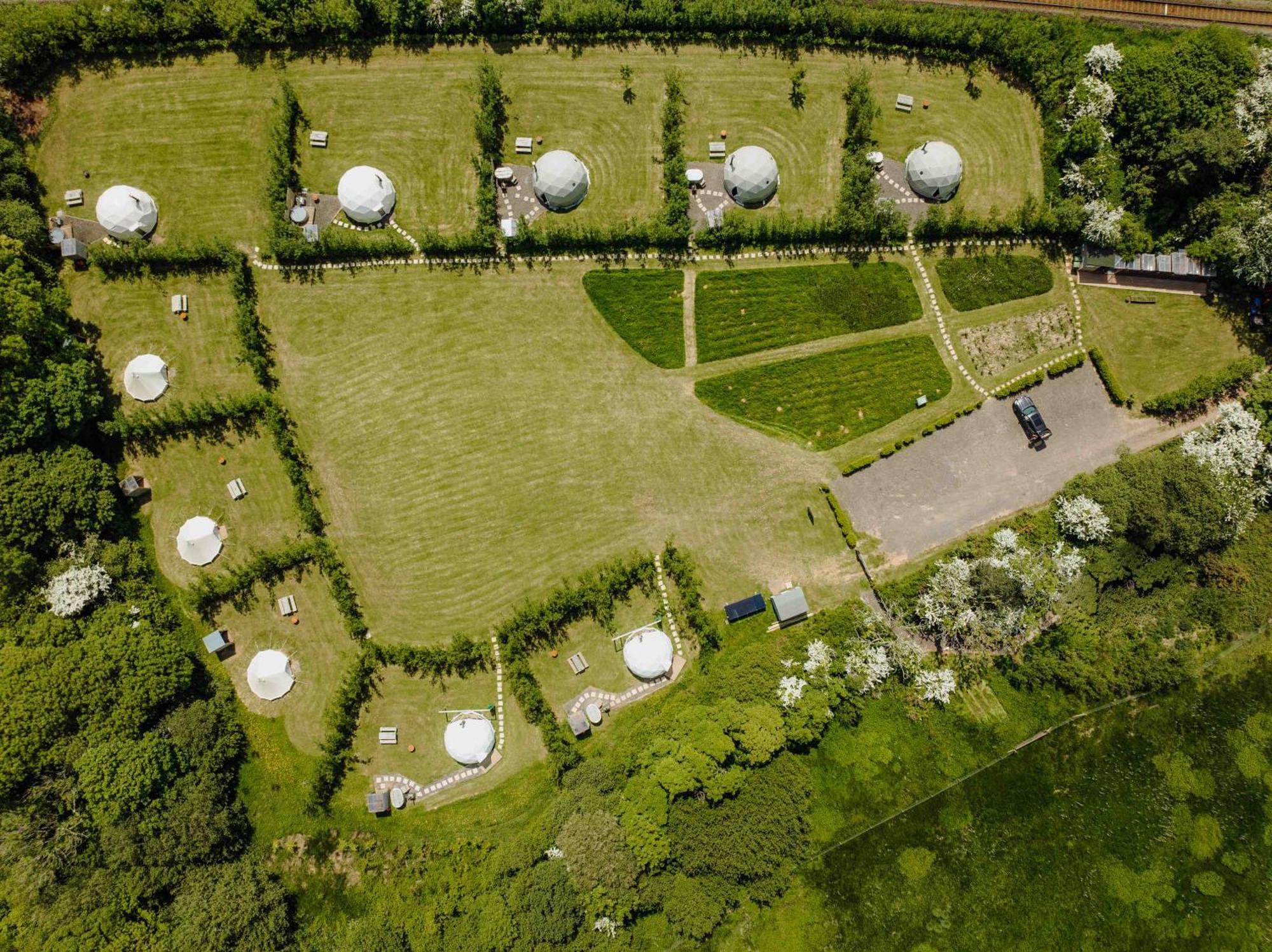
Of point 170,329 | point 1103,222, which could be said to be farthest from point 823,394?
point 170,329

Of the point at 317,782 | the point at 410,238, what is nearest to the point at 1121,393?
the point at 410,238

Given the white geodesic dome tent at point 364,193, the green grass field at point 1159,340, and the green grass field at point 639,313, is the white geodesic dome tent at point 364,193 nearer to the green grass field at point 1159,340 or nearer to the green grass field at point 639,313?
the green grass field at point 639,313

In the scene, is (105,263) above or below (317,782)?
above

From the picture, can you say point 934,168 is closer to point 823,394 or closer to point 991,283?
point 991,283

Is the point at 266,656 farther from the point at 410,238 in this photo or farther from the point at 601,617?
the point at 410,238

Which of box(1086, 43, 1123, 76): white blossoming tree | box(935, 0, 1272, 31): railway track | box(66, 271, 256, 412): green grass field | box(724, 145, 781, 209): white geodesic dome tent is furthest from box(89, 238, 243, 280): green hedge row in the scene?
box(1086, 43, 1123, 76): white blossoming tree
